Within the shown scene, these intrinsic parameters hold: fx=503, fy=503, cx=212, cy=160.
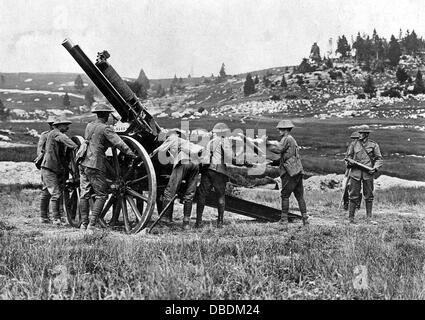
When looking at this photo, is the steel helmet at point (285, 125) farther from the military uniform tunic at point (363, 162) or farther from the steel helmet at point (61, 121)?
the steel helmet at point (61, 121)

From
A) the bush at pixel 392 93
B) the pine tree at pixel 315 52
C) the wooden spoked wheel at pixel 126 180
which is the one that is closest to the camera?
the wooden spoked wheel at pixel 126 180

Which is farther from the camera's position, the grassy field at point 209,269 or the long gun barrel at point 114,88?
the long gun barrel at point 114,88

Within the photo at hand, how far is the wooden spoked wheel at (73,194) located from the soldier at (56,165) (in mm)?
138

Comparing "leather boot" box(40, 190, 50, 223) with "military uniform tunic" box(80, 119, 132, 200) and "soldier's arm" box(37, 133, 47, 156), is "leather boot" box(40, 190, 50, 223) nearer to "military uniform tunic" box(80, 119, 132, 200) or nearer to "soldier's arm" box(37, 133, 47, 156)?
"soldier's arm" box(37, 133, 47, 156)

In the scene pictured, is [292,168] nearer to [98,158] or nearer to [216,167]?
[216,167]

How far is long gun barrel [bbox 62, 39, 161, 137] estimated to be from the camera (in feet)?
23.9

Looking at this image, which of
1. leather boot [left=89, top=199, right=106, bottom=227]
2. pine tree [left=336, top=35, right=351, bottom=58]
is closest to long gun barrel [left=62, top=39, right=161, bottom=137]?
leather boot [left=89, top=199, right=106, bottom=227]

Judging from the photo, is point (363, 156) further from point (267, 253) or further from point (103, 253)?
point (103, 253)

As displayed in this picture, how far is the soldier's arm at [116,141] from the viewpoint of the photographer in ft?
23.5

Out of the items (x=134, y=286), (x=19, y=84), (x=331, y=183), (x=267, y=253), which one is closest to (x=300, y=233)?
(x=267, y=253)

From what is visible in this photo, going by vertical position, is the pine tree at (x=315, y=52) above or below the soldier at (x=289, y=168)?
above

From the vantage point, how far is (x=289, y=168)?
30.1 feet

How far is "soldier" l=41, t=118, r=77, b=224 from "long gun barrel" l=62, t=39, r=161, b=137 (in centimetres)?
129

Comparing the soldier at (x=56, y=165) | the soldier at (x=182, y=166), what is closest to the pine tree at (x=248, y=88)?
the soldier at (x=56, y=165)
